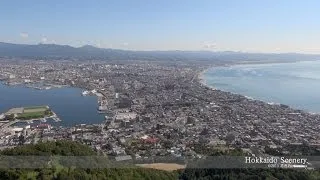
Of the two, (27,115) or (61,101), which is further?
(61,101)

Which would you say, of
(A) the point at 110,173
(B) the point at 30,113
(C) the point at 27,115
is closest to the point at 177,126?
Result: (C) the point at 27,115

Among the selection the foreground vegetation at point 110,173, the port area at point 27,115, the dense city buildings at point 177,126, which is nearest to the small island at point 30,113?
the port area at point 27,115

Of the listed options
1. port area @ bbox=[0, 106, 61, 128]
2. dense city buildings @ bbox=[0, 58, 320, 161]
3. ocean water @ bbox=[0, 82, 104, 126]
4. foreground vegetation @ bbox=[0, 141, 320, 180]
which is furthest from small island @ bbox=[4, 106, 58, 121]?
foreground vegetation @ bbox=[0, 141, 320, 180]

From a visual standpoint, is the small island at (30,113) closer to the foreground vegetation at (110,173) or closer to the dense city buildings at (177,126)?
the dense city buildings at (177,126)

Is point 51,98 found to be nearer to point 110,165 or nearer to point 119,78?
point 119,78

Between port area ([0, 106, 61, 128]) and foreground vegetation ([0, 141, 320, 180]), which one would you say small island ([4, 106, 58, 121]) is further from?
foreground vegetation ([0, 141, 320, 180])

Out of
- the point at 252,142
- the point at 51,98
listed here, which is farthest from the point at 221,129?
the point at 51,98

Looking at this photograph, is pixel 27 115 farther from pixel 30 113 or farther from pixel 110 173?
pixel 110 173
